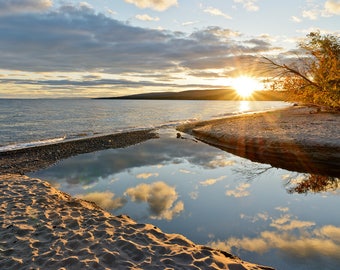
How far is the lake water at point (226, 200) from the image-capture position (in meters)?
8.45

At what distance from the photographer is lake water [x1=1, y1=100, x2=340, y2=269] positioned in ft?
27.7

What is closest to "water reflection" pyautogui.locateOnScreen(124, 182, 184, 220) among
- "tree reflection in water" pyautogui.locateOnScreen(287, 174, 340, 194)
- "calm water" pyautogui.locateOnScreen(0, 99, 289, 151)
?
"tree reflection in water" pyautogui.locateOnScreen(287, 174, 340, 194)

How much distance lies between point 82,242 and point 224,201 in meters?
6.70

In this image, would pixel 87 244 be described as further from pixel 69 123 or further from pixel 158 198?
pixel 69 123

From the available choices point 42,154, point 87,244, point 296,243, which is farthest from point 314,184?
point 42,154

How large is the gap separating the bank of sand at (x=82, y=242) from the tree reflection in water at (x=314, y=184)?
311 inches

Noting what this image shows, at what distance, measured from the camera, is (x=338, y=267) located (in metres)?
7.22

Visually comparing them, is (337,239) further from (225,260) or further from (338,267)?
(225,260)

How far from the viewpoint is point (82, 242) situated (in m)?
7.50

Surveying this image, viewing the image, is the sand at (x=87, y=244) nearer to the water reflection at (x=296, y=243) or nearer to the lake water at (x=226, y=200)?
the water reflection at (x=296, y=243)

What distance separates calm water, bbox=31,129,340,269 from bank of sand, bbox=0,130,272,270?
136 centimetres

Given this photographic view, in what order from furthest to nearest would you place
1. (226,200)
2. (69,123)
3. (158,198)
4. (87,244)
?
(69,123) < (158,198) < (226,200) < (87,244)

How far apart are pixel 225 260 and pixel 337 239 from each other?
440 cm

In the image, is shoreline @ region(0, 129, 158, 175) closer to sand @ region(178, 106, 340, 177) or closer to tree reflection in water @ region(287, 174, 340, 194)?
sand @ region(178, 106, 340, 177)
